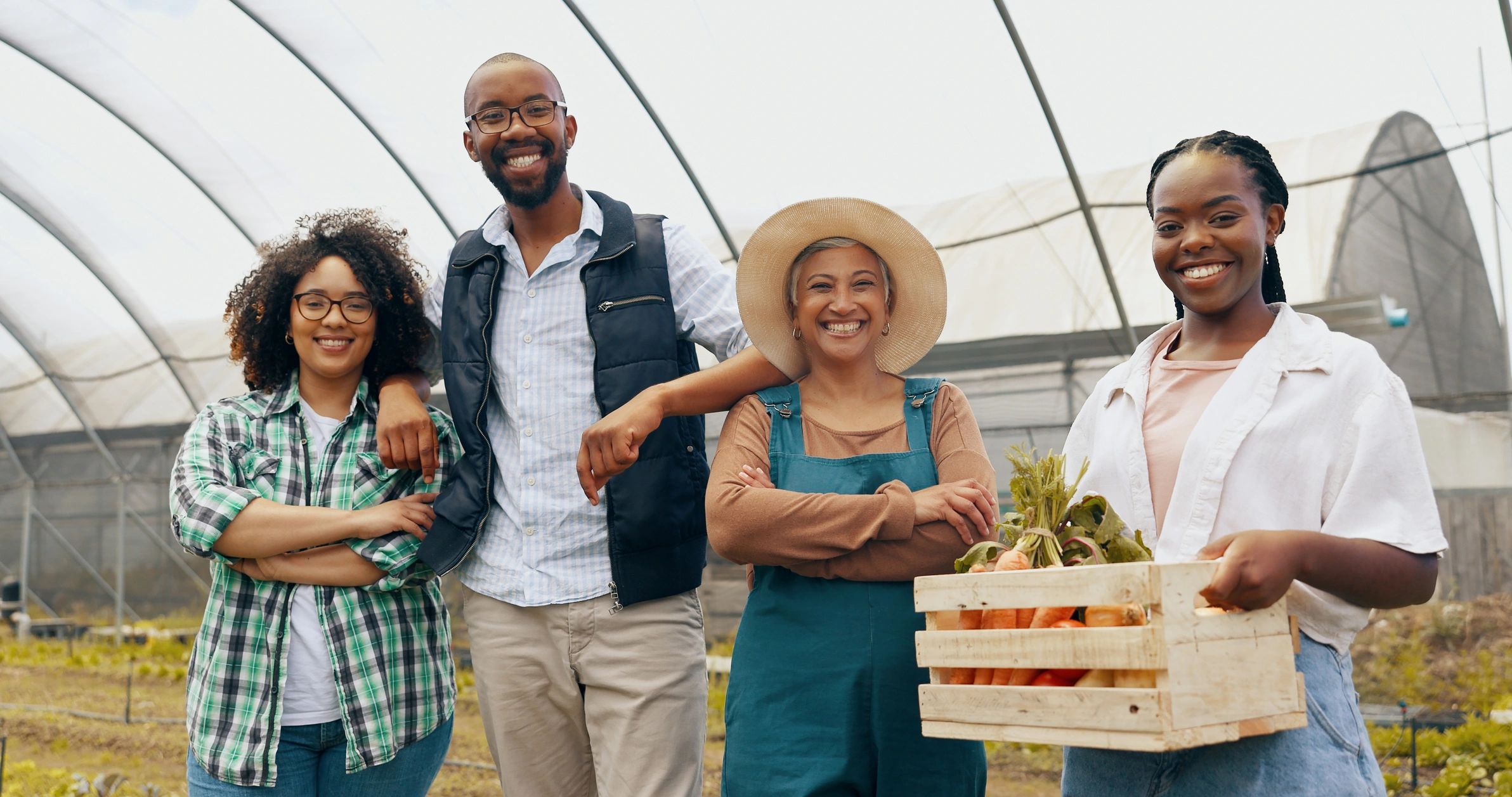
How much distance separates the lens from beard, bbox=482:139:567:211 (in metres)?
2.55

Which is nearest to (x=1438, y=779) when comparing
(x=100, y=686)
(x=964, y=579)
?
(x=964, y=579)

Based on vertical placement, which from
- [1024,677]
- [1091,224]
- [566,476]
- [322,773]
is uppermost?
[1091,224]

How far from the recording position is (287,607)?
2.43m

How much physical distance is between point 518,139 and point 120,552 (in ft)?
32.2

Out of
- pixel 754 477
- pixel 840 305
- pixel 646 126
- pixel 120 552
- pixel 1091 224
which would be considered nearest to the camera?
pixel 754 477

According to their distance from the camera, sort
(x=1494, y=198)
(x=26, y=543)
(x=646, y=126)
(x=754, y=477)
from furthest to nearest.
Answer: (x=26, y=543) → (x=646, y=126) → (x=1494, y=198) → (x=754, y=477)

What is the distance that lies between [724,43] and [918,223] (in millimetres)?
1504

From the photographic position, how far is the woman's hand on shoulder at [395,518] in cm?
242

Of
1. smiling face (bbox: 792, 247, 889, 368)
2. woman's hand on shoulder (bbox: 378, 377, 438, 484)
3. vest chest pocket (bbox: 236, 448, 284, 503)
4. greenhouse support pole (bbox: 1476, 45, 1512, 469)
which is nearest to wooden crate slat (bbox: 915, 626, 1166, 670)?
smiling face (bbox: 792, 247, 889, 368)

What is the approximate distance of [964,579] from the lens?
1688 millimetres

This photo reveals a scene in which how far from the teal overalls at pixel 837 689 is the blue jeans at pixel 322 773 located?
73cm

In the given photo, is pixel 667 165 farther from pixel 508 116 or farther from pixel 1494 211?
pixel 508 116

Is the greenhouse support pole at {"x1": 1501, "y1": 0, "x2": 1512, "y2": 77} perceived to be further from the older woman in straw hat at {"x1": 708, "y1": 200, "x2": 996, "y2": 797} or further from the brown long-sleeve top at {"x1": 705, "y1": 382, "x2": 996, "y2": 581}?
the brown long-sleeve top at {"x1": 705, "y1": 382, "x2": 996, "y2": 581}

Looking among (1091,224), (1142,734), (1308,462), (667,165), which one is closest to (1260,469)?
(1308,462)
